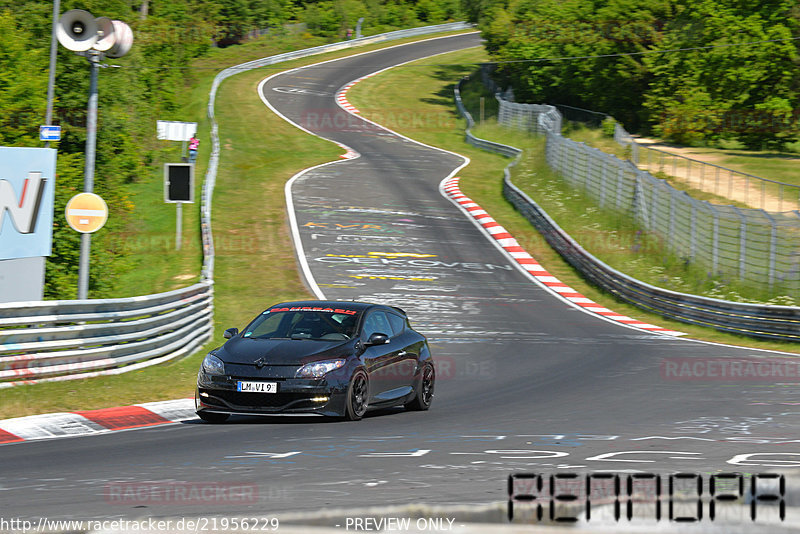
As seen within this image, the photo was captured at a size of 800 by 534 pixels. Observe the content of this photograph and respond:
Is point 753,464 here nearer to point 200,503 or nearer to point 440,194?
point 200,503

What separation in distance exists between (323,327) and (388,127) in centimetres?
5013

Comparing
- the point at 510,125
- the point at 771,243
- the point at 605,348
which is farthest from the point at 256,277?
the point at 510,125

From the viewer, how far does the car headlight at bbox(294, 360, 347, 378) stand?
1177 cm

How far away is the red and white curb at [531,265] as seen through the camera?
26.1 metres

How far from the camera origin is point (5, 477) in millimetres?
8227

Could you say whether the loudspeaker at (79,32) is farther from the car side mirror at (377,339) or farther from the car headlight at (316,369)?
the car headlight at (316,369)

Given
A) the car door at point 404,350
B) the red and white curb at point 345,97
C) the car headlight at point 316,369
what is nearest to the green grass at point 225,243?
the car headlight at point 316,369

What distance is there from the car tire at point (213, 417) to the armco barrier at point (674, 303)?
47.7 feet

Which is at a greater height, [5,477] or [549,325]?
[5,477]

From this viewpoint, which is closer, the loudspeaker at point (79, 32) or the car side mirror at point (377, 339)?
the car side mirror at point (377, 339)

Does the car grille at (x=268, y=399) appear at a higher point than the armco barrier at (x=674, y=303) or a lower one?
higher

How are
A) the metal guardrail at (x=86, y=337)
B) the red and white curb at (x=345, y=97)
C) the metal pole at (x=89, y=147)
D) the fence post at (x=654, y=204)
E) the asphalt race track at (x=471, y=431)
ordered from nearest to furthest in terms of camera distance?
the asphalt race track at (x=471, y=431) < the metal guardrail at (x=86, y=337) < the metal pole at (x=89, y=147) < the fence post at (x=654, y=204) < the red and white curb at (x=345, y=97)

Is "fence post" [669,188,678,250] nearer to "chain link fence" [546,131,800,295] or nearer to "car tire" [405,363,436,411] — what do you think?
→ "chain link fence" [546,131,800,295]

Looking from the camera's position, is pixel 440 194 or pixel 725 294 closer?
pixel 725 294
